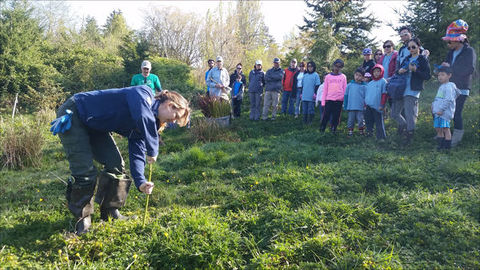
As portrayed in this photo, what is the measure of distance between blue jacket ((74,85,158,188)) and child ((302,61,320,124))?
6.60 metres

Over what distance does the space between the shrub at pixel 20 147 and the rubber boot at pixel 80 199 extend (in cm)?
368

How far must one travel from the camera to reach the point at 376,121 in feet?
23.3

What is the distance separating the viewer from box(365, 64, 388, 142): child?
700 cm

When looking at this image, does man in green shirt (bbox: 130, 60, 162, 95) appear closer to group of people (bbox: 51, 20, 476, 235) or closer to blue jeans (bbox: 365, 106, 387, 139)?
group of people (bbox: 51, 20, 476, 235)

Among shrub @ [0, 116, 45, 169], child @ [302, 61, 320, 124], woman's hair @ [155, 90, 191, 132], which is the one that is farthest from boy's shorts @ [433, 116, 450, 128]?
shrub @ [0, 116, 45, 169]

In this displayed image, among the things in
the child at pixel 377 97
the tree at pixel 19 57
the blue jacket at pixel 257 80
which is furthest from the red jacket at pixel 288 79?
the tree at pixel 19 57

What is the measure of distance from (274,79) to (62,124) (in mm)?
7728

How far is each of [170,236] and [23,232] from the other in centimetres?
174

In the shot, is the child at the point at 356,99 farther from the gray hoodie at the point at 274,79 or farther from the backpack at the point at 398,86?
the gray hoodie at the point at 274,79

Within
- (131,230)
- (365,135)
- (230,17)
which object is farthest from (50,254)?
(230,17)

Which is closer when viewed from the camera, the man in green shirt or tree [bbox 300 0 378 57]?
the man in green shirt

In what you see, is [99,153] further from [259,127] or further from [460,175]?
[259,127]

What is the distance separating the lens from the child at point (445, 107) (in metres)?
5.96

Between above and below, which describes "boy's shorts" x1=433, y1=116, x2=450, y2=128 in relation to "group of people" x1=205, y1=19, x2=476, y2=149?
below
